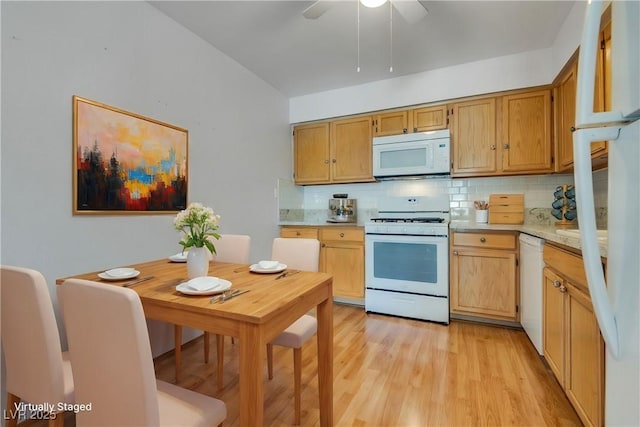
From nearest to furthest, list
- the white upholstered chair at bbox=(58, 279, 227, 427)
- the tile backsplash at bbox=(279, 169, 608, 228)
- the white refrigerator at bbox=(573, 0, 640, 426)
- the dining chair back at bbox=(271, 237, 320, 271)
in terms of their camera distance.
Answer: the white refrigerator at bbox=(573, 0, 640, 426)
the white upholstered chair at bbox=(58, 279, 227, 427)
the dining chair back at bbox=(271, 237, 320, 271)
the tile backsplash at bbox=(279, 169, 608, 228)

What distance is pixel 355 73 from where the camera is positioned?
10.1 ft

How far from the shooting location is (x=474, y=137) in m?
2.88

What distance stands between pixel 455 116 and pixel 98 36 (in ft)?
9.68

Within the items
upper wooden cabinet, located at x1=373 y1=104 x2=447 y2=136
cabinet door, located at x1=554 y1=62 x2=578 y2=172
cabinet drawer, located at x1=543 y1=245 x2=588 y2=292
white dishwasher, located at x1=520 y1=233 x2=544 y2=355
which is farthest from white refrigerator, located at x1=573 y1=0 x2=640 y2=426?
upper wooden cabinet, located at x1=373 y1=104 x2=447 y2=136

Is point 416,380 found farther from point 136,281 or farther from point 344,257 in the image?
point 136,281

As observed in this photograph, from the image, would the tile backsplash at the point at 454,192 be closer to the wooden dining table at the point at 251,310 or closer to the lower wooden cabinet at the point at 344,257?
the lower wooden cabinet at the point at 344,257

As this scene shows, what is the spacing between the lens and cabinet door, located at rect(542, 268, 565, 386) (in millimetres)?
1529

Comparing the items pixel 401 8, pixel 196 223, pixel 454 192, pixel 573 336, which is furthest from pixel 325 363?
pixel 454 192

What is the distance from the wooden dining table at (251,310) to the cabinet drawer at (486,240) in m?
1.74

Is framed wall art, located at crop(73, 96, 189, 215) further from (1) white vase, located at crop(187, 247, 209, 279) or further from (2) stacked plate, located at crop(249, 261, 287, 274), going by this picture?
(2) stacked plate, located at crop(249, 261, 287, 274)

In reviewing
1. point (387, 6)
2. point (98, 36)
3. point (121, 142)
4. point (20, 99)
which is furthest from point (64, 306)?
point (387, 6)

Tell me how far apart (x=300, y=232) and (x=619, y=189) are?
288 cm

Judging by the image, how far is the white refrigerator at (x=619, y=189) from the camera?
58 cm

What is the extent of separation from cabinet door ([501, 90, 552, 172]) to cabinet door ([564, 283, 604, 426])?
5.50 feet
